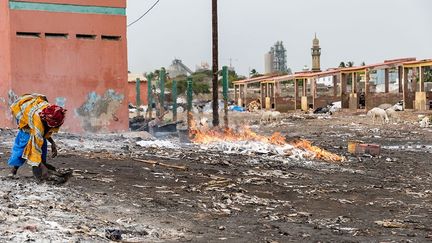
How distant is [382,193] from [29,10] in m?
12.6

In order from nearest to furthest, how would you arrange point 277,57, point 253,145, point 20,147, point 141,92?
point 20,147, point 253,145, point 141,92, point 277,57

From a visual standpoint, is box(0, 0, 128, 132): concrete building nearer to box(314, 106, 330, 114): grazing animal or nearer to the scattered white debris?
the scattered white debris

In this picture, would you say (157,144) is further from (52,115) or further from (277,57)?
(277,57)

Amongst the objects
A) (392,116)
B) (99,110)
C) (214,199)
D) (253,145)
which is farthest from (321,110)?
(214,199)

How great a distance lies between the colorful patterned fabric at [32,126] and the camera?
8609 mm

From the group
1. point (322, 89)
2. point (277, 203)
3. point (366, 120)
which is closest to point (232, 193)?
point (277, 203)

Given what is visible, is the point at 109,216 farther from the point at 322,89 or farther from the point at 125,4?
the point at 322,89

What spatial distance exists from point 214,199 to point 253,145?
22.7ft

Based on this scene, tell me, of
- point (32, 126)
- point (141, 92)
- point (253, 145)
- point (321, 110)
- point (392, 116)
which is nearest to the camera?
point (32, 126)

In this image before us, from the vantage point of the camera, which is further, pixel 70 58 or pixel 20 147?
pixel 70 58

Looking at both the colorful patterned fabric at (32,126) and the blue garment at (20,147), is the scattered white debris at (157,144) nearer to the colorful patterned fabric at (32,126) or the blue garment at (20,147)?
the blue garment at (20,147)

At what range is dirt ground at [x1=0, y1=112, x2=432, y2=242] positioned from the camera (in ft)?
22.8

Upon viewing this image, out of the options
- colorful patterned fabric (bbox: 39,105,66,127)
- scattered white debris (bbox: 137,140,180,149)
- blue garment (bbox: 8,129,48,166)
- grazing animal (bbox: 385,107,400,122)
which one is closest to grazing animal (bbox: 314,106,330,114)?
grazing animal (bbox: 385,107,400,122)

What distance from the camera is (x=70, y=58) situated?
19.9m
